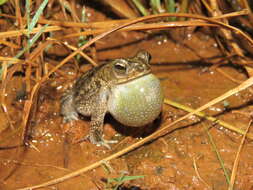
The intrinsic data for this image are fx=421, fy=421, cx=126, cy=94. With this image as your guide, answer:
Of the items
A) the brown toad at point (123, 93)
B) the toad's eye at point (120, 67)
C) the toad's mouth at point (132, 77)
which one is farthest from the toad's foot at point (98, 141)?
the toad's eye at point (120, 67)

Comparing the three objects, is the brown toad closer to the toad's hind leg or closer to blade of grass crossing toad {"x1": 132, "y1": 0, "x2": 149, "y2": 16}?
the toad's hind leg

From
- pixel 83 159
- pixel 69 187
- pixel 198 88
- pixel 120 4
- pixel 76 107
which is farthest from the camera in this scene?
pixel 120 4

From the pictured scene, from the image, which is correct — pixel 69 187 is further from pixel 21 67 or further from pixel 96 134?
pixel 21 67

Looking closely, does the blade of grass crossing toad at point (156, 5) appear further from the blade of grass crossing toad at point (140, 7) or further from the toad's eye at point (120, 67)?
the toad's eye at point (120, 67)

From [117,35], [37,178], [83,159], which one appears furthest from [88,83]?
[117,35]

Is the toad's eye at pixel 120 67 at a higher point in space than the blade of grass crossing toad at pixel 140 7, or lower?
lower

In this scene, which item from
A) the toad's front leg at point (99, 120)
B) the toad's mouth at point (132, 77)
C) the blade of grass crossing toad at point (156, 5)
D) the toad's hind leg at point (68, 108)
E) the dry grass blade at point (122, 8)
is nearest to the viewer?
the toad's mouth at point (132, 77)
